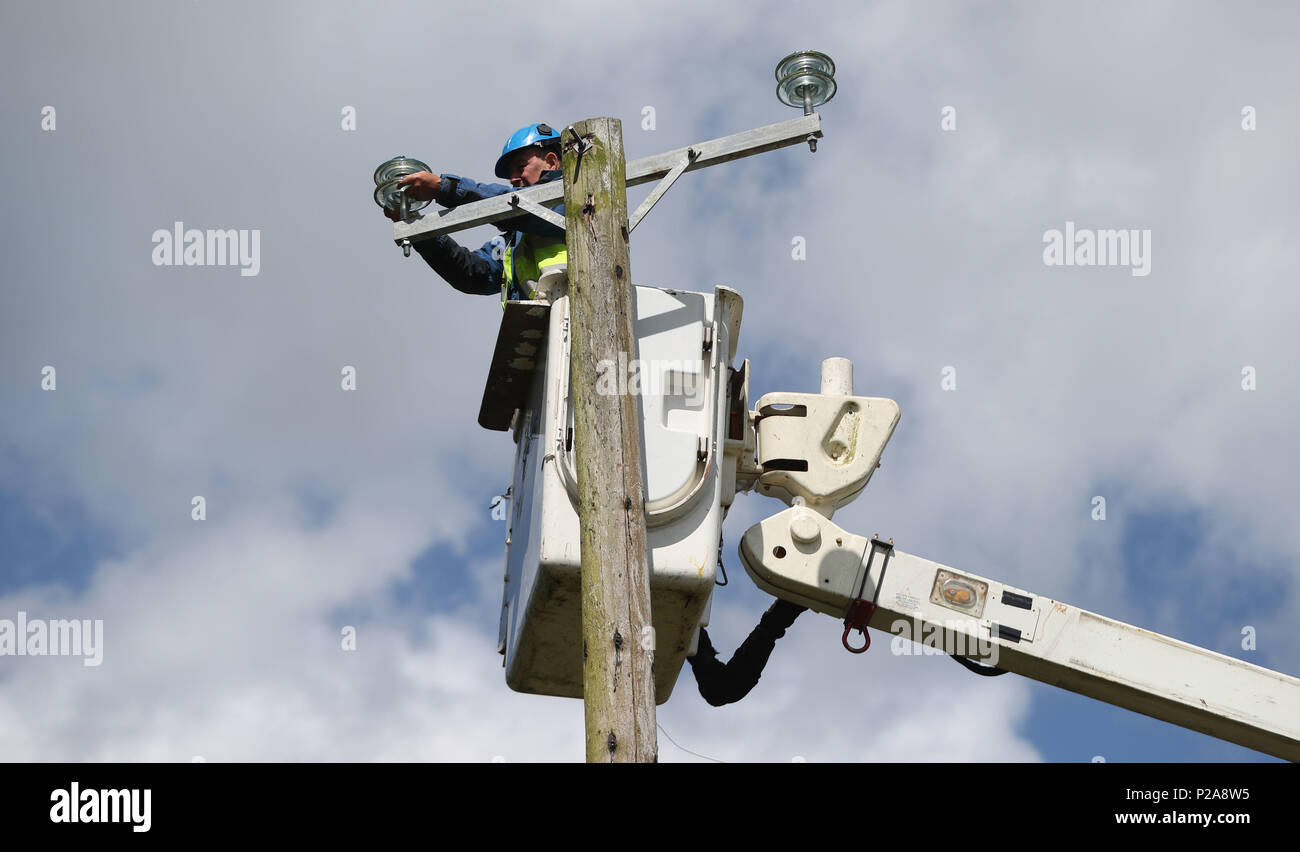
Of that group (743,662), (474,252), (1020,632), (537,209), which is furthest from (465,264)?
(1020,632)

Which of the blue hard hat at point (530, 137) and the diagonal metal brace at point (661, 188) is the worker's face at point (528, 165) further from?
the diagonal metal brace at point (661, 188)

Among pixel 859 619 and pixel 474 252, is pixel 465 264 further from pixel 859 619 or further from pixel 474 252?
pixel 859 619

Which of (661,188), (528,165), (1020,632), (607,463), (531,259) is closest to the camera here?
(607,463)

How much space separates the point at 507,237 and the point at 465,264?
0.35m

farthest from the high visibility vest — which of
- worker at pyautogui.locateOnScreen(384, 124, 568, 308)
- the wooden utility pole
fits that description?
the wooden utility pole

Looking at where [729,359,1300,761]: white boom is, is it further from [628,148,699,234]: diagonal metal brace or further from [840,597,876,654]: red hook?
[628,148,699,234]: diagonal metal brace

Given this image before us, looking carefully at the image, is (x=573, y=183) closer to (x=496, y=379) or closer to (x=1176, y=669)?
(x=496, y=379)

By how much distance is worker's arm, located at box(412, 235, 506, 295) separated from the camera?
8.35 meters

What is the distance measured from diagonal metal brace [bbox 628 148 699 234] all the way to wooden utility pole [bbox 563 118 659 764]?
17 centimetres

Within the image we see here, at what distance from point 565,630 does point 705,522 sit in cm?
88

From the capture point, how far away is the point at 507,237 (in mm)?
8758

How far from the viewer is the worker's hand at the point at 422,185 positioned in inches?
301
